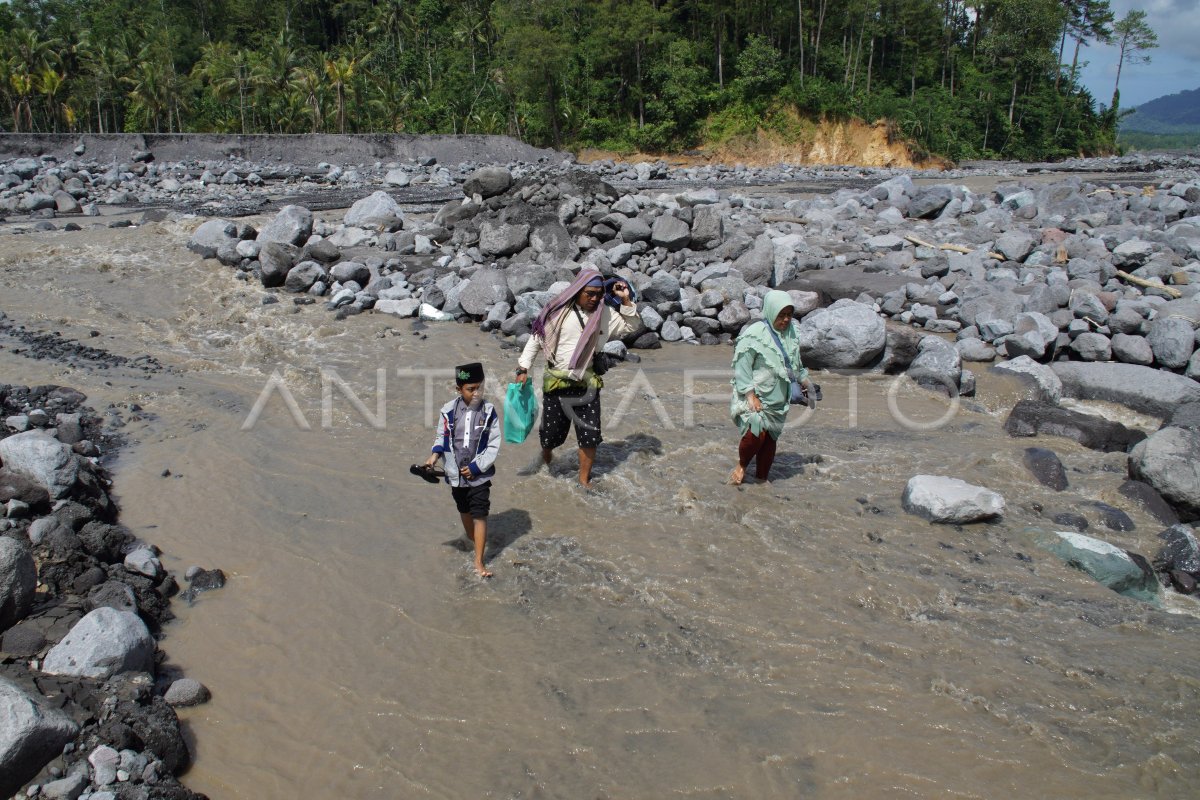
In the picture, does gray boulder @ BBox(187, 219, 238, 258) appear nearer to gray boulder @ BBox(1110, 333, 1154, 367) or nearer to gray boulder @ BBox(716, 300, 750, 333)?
gray boulder @ BBox(716, 300, 750, 333)

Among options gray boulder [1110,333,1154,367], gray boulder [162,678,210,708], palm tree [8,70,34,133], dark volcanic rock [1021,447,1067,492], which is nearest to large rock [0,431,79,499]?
gray boulder [162,678,210,708]

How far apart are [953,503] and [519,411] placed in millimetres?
2915

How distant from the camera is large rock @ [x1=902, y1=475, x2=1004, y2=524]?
17.7 ft

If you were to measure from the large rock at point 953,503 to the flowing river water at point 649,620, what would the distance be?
12cm

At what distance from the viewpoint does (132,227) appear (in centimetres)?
1337

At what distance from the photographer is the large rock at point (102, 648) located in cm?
353

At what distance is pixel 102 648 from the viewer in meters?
3.59

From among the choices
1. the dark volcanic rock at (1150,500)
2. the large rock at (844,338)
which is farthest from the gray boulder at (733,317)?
the dark volcanic rock at (1150,500)

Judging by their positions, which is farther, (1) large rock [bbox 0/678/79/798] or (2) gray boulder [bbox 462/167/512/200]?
(2) gray boulder [bbox 462/167/512/200]

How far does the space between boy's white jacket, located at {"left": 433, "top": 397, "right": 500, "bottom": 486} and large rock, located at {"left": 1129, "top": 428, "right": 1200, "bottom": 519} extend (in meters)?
4.73

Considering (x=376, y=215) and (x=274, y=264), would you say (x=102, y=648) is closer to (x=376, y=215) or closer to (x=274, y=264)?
(x=274, y=264)

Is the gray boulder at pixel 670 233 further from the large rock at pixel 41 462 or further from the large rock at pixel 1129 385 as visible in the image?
the large rock at pixel 41 462

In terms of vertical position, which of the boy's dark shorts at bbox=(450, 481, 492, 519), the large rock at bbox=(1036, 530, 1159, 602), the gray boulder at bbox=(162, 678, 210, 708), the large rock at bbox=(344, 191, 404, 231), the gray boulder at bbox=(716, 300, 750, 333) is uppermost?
the large rock at bbox=(344, 191, 404, 231)

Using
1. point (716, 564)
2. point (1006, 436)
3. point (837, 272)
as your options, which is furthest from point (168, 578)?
point (837, 272)
